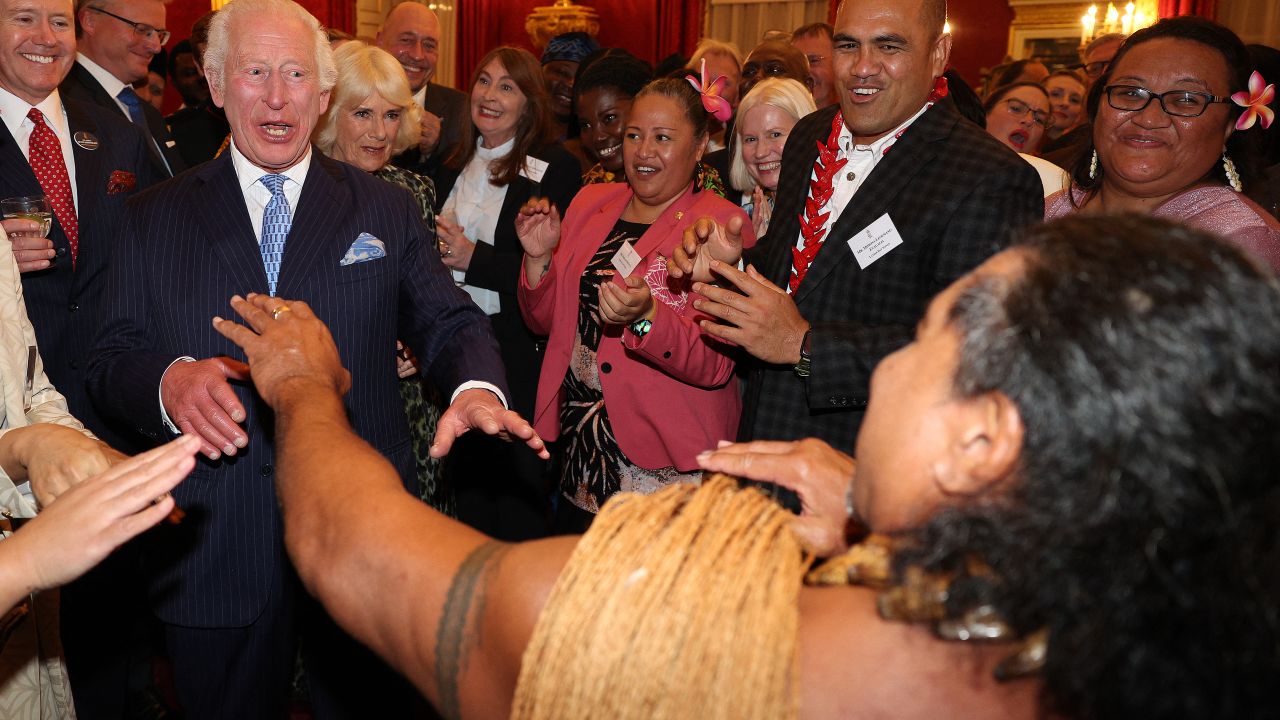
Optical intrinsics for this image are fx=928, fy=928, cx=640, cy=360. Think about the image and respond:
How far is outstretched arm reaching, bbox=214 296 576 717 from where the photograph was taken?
4.00ft

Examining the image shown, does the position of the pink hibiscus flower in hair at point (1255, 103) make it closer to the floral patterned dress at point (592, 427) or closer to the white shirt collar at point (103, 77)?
the floral patterned dress at point (592, 427)

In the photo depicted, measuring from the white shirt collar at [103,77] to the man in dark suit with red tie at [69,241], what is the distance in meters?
1.46

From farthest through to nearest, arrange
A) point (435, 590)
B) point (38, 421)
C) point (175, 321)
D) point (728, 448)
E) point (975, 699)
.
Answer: point (175, 321)
point (38, 421)
point (728, 448)
point (435, 590)
point (975, 699)

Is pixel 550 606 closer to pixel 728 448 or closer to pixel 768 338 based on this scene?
pixel 728 448

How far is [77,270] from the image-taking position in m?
3.29

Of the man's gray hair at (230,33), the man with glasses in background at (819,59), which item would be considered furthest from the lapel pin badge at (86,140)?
the man with glasses in background at (819,59)

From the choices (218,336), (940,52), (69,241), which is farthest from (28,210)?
(940,52)

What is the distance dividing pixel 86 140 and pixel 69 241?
443 millimetres

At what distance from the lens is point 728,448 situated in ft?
5.23

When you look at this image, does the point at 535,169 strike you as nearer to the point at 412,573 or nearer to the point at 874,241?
the point at 874,241

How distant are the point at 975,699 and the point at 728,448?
0.62 m

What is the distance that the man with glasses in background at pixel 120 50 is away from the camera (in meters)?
4.70

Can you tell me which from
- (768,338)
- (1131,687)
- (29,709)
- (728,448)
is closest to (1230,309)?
(1131,687)

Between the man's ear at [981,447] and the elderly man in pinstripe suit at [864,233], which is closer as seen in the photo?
the man's ear at [981,447]
